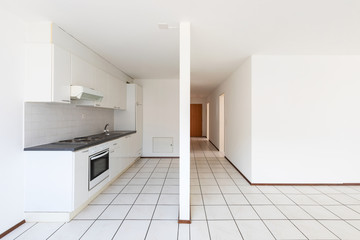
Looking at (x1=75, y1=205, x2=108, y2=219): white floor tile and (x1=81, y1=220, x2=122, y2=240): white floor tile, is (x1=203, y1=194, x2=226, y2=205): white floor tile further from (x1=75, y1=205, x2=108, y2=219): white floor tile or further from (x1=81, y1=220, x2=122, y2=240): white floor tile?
(x1=75, y1=205, x2=108, y2=219): white floor tile

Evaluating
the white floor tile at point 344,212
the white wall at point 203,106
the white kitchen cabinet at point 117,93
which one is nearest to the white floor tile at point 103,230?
the white kitchen cabinet at point 117,93

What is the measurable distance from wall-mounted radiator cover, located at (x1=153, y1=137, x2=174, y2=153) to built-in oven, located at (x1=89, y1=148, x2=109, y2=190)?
262 cm

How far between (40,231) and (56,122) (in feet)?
5.04

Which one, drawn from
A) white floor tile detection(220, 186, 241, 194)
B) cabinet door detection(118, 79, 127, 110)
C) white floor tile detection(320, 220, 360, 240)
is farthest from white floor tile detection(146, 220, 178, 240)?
cabinet door detection(118, 79, 127, 110)

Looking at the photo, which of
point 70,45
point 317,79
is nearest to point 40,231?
point 70,45

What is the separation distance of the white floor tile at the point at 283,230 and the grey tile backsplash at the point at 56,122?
3281mm

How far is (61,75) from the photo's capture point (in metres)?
2.51

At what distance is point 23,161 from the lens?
7.56ft

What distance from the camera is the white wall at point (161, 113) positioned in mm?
5898

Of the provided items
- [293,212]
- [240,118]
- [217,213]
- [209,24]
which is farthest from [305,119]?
[209,24]

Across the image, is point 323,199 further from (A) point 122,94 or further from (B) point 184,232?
(A) point 122,94

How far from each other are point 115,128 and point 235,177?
3.49m

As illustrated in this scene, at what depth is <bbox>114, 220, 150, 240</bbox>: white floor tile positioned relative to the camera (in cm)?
203

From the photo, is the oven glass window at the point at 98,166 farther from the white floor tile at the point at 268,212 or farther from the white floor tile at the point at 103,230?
the white floor tile at the point at 268,212
